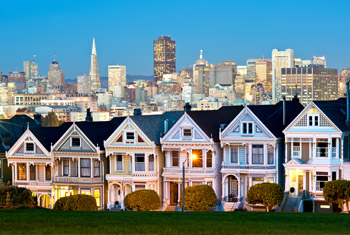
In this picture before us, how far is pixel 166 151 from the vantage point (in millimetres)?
53562

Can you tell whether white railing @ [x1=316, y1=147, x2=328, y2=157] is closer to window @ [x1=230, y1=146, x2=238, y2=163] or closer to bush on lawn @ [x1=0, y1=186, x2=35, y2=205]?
window @ [x1=230, y1=146, x2=238, y2=163]

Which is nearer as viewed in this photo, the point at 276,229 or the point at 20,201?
the point at 276,229

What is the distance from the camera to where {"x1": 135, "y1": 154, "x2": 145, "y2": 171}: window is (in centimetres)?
5362

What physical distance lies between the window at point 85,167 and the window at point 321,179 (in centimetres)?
1423

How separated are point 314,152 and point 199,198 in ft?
22.7

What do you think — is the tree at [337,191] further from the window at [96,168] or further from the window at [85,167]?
the window at [85,167]

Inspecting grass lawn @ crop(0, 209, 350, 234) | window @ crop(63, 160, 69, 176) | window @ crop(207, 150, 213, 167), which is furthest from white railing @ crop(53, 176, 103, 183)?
grass lawn @ crop(0, 209, 350, 234)

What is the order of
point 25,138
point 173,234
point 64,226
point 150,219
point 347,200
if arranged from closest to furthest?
point 173,234
point 64,226
point 150,219
point 347,200
point 25,138

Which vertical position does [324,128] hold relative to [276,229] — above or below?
above

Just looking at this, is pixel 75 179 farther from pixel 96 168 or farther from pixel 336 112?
pixel 336 112

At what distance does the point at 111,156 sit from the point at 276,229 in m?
25.0

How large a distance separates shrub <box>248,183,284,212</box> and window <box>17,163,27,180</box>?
1591cm

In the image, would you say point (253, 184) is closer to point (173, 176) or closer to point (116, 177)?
point (173, 176)

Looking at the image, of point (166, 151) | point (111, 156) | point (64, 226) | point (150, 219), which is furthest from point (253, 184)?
point (64, 226)
